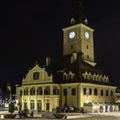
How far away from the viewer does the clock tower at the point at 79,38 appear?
275 feet

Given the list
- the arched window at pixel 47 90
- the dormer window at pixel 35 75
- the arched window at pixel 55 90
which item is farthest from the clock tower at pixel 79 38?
the arched window at pixel 47 90

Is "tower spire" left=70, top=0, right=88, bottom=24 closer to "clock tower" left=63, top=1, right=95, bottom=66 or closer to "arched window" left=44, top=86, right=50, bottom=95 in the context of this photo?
"clock tower" left=63, top=1, right=95, bottom=66

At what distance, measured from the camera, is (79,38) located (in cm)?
8356

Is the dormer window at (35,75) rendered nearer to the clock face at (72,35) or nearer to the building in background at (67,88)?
the building in background at (67,88)

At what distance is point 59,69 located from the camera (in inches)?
2933

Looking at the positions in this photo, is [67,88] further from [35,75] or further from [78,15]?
[78,15]

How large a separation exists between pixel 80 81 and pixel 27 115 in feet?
75.1

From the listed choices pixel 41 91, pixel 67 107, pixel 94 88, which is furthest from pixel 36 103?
pixel 94 88

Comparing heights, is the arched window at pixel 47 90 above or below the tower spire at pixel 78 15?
below


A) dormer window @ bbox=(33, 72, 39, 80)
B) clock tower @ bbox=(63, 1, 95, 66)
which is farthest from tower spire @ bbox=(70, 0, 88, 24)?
dormer window @ bbox=(33, 72, 39, 80)

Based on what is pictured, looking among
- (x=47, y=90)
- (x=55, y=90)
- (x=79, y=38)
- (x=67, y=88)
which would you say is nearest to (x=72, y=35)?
(x=79, y=38)

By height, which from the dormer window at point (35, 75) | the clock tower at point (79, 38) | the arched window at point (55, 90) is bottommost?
the arched window at point (55, 90)

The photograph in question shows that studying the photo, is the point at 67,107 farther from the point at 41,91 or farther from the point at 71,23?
the point at 71,23

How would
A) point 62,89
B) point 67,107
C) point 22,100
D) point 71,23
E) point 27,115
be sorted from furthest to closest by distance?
point 71,23, point 22,100, point 62,89, point 67,107, point 27,115
